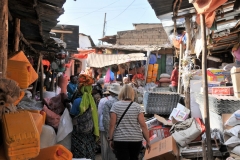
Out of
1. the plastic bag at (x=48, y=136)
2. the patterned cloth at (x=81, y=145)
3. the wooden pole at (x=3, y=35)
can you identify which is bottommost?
the patterned cloth at (x=81, y=145)

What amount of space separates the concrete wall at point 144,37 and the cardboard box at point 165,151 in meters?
18.6

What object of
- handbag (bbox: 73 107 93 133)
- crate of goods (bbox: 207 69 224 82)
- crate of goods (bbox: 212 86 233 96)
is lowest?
handbag (bbox: 73 107 93 133)

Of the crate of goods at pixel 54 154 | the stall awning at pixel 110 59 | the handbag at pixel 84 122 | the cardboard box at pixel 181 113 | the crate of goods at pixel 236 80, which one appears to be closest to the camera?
the crate of goods at pixel 54 154

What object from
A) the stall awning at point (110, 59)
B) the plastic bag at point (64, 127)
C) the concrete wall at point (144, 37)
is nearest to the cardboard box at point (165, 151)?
the plastic bag at point (64, 127)

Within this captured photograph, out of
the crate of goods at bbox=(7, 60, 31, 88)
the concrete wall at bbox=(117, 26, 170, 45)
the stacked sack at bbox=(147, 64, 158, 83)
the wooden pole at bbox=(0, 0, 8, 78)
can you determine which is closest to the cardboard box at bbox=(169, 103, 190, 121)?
the crate of goods at bbox=(7, 60, 31, 88)

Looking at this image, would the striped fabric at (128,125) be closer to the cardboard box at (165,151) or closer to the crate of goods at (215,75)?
the cardboard box at (165,151)

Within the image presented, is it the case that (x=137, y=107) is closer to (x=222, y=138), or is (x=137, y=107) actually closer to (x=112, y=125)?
(x=112, y=125)

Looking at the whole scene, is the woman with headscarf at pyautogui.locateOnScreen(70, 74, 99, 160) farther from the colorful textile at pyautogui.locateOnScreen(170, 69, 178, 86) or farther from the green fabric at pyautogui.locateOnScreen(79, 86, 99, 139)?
the colorful textile at pyautogui.locateOnScreen(170, 69, 178, 86)

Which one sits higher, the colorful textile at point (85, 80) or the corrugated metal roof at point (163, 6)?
the corrugated metal roof at point (163, 6)

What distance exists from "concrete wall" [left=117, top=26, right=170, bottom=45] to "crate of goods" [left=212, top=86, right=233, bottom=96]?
1812 centimetres

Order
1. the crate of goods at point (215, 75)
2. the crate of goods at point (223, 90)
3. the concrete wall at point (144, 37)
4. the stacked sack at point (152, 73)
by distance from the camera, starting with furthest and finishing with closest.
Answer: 1. the concrete wall at point (144, 37)
2. the stacked sack at point (152, 73)
3. the crate of goods at point (215, 75)
4. the crate of goods at point (223, 90)

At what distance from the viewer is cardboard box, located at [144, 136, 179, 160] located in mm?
5199

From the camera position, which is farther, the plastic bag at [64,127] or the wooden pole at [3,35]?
the plastic bag at [64,127]

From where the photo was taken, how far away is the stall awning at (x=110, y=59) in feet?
53.0
